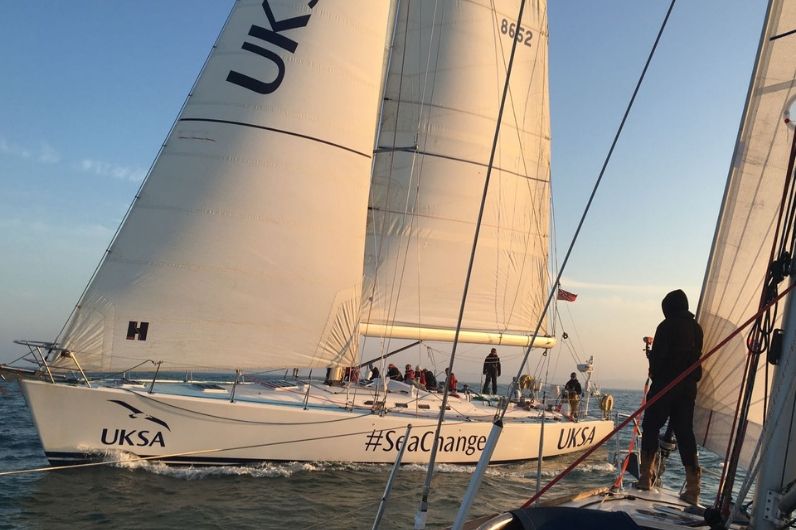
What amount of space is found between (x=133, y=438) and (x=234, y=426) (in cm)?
152

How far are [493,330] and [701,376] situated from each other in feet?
35.6

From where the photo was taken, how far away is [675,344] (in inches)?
180

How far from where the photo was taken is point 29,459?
37.0 feet

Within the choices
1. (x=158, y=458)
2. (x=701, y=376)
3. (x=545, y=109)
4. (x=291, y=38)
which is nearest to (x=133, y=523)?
(x=158, y=458)

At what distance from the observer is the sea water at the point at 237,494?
7652 millimetres

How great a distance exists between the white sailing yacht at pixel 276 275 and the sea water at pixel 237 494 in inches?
14.7

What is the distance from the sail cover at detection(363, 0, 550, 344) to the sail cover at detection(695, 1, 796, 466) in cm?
926

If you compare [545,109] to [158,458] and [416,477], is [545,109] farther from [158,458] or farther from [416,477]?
[158,458]

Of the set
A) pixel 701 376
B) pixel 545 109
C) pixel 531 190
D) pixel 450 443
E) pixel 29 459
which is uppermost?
pixel 545 109

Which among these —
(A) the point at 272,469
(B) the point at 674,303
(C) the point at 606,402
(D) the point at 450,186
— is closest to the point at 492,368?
(C) the point at 606,402

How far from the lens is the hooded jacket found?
4.55m

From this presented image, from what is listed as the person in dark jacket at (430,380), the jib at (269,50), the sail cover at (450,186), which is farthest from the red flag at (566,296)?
the jib at (269,50)

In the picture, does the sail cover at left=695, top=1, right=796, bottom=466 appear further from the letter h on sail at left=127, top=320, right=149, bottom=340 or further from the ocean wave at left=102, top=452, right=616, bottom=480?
the letter h on sail at left=127, top=320, right=149, bottom=340

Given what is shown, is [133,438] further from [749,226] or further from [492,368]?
[492,368]
